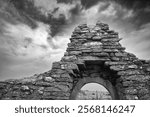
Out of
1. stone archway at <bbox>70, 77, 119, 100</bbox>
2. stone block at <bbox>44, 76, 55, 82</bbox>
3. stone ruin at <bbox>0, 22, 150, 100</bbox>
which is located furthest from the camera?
stone archway at <bbox>70, 77, 119, 100</bbox>

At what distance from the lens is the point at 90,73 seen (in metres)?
4.79

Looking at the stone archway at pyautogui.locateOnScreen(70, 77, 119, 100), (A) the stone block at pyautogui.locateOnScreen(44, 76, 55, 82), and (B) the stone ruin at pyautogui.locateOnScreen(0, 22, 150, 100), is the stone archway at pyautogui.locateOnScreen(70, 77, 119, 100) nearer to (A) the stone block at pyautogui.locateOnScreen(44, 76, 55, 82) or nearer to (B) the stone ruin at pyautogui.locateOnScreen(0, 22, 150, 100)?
(B) the stone ruin at pyautogui.locateOnScreen(0, 22, 150, 100)

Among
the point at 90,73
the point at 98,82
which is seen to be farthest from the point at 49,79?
the point at 98,82

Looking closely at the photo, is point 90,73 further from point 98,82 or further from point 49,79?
point 49,79

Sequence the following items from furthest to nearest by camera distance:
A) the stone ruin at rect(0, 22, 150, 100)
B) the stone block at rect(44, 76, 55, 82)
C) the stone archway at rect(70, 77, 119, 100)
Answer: the stone archway at rect(70, 77, 119, 100)
the stone block at rect(44, 76, 55, 82)
the stone ruin at rect(0, 22, 150, 100)

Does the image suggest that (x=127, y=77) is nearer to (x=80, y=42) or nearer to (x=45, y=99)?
(x=80, y=42)

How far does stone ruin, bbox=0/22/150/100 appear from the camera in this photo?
3.73 meters

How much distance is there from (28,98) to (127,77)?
109 inches

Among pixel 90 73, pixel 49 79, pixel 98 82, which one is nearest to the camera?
pixel 49 79

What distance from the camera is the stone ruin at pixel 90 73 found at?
3727 millimetres

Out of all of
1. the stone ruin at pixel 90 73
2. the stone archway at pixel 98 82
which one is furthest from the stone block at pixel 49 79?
the stone archway at pixel 98 82

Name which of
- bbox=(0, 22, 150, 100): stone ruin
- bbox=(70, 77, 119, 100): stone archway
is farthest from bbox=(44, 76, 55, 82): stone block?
bbox=(70, 77, 119, 100): stone archway

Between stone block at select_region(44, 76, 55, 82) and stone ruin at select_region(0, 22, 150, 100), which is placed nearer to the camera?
stone ruin at select_region(0, 22, 150, 100)

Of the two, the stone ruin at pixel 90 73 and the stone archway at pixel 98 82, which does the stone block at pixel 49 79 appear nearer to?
the stone ruin at pixel 90 73
